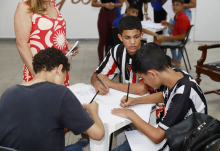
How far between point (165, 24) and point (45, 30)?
2.77 m

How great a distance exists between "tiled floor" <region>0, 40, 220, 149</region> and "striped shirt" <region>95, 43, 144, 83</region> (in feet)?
2.59

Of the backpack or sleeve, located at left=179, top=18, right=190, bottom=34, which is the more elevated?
sleeve, located at left=179, top=18, right=190, bottom=34

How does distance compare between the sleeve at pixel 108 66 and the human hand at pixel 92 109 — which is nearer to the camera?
the human hand at pixel 92 109

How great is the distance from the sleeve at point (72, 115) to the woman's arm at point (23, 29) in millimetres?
683

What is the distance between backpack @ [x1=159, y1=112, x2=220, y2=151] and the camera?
94 centimetres

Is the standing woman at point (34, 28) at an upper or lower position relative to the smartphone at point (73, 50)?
upper

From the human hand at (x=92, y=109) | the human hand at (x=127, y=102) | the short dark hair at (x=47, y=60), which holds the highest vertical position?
the short dark hair at (x=47, y=60)

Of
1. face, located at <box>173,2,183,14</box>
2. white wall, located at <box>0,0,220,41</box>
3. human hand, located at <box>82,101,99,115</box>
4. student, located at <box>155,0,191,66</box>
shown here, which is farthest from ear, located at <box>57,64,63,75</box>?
white wall, located at <box>0,0,220,41</box>

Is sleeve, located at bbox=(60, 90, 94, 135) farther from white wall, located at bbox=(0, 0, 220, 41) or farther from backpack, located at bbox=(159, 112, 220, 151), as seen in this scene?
white wall, located at bbox=(0, 0, 220, 41)

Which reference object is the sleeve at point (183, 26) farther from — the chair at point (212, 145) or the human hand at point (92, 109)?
the chair at point (212, 145)

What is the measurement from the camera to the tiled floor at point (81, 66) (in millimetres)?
3146

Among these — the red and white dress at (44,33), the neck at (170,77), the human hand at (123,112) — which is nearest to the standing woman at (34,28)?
the red and white dress at (44,33)

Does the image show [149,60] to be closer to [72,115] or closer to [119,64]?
[72,115]

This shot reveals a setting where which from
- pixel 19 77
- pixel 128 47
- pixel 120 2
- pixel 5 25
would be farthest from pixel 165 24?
pixel 5 25
